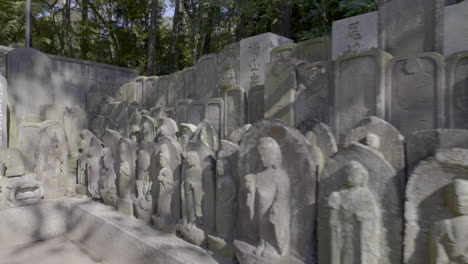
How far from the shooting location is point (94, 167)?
479cm

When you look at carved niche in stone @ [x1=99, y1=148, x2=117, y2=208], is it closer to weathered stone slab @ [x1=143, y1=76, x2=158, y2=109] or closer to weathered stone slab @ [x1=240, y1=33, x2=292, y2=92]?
weathered stone slab @ [x1=240, y1=33, x2=292, y2=92]

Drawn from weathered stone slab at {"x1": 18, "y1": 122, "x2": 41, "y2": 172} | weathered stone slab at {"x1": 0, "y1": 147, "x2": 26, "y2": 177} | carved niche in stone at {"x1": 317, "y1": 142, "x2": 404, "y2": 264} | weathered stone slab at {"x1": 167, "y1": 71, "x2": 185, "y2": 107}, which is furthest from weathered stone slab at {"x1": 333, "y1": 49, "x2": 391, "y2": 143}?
weathered stone slab at {"x1": 18, "y1": 122, "x2": 41, "y2": 172}

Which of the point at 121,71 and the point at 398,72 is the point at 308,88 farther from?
the point at 121,71

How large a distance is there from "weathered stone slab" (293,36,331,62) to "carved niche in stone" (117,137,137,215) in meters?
2.81

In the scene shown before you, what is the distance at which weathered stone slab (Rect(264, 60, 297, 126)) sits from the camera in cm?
360

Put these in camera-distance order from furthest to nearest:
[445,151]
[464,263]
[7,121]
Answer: [7,121], [445,151], [464,263]

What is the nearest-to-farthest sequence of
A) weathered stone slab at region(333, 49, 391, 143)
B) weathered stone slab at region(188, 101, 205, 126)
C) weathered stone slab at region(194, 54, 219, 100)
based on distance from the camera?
weathered stone slab at region(333, 49, 391, 143)
weathered stone slab at region(188, 101, 205, 126)
weathered stone slab at region(194, 54, 219, 100)

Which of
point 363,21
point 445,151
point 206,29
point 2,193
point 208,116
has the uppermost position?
point 206,29

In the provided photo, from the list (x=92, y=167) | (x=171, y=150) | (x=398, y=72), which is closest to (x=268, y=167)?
(x=171, y=150)

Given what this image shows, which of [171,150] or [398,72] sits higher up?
[398,72]

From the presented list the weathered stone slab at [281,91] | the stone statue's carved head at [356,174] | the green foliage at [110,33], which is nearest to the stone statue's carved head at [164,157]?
the weathered stone slab at [281,91]

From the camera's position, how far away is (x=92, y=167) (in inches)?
188

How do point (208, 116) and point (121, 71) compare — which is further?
point (121, 71)

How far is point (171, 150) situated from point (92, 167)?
217 cm
